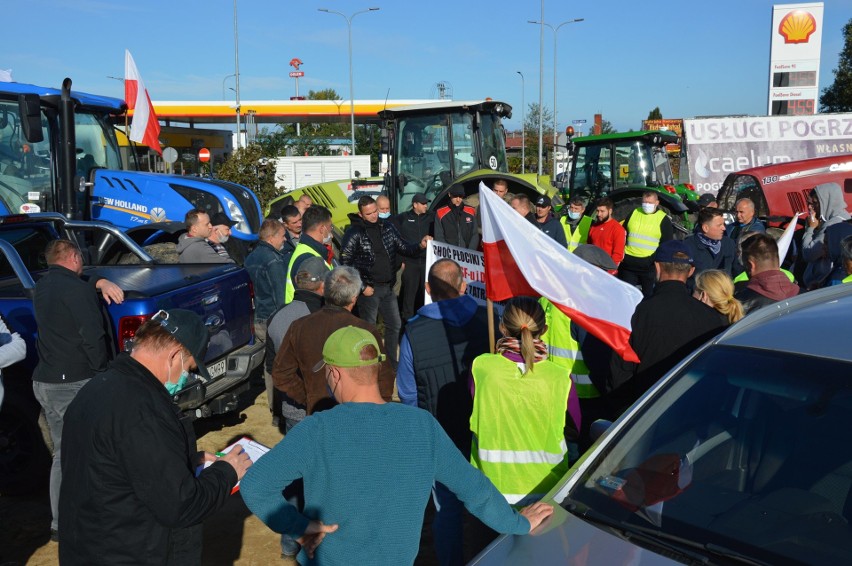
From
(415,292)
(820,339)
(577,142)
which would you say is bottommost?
(415,292)

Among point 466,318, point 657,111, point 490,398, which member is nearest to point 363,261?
point 466,318

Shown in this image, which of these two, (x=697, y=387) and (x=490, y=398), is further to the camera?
(x=490, y=398)

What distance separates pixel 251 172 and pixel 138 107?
10.6m

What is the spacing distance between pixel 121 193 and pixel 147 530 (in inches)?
336

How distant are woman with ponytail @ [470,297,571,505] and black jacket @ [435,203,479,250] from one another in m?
6.28

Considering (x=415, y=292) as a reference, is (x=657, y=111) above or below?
above

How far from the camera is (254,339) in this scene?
6.98 metres

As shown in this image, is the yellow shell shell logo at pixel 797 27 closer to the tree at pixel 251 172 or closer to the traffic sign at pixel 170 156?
the tree at pixel 251 172

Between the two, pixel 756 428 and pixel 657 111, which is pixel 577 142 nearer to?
pixel 756 428

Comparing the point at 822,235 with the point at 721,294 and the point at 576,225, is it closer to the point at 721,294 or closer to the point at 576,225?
the point at 721,294

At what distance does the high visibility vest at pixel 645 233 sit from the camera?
9.25 metres

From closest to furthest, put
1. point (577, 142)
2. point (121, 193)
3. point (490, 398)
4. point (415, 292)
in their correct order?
point (490, 398) < point (415, 292) < point (121, 193) < point (577, 142)

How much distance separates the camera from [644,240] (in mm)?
9289

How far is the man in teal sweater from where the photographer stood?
2416mm
